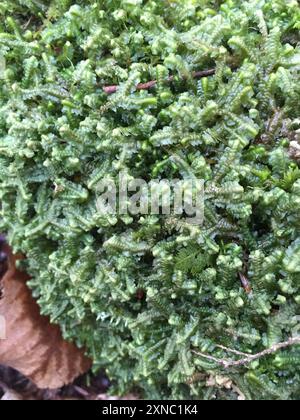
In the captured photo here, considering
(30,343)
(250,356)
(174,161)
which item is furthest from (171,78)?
(30,343)

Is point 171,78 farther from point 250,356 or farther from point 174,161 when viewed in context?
point 250,356

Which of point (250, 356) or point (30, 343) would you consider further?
point (30, 343)

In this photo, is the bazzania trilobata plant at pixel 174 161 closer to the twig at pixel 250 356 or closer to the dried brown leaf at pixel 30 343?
the twig at pixel 250 356

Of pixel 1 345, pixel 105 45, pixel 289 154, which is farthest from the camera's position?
pixel 1 345

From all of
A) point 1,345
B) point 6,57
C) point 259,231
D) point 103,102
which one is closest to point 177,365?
point 259,231

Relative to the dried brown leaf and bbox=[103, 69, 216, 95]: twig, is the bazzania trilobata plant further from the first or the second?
the dried brown leaf

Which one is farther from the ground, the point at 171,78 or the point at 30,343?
the point at 171,78
